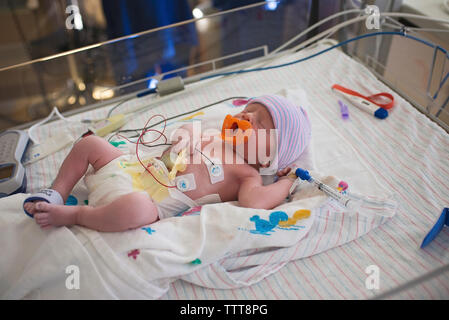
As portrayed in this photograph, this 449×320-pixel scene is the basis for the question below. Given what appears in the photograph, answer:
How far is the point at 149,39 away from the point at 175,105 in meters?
0.47

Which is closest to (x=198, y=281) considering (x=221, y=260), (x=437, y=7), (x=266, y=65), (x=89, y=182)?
(x=221, y=260)

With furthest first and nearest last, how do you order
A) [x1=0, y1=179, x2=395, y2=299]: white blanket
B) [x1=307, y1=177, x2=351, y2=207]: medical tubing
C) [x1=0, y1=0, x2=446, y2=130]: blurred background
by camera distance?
[x1=0, y1=0, x2=446, y2=130]: blurred background
[x1=307, y1=177, x2=351, y2=207]: medical tubing
[x1=0, y1=179, x2=395, y2=299]: white blanket

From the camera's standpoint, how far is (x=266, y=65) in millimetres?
1797

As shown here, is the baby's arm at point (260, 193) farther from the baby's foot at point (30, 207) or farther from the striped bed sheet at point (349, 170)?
the baby's foot at point (30, 207)

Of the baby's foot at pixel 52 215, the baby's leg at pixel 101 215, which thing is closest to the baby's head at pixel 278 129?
the baby's leg at pixel 101 215

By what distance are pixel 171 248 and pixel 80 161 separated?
17.0 inches

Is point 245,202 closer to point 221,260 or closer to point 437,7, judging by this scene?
point 221,260

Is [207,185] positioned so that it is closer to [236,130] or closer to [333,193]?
[236,130]

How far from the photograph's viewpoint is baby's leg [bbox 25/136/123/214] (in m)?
1.08

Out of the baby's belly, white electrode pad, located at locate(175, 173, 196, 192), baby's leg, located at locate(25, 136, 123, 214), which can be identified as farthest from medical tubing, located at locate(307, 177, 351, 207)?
baby's leg, located at locate(25, 136, 123, 214)

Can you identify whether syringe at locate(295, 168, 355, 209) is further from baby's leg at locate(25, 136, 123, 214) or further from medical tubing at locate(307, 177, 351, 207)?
baby's leg at locate(25, 136, 123, 214)

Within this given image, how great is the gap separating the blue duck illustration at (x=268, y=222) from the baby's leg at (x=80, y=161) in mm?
510

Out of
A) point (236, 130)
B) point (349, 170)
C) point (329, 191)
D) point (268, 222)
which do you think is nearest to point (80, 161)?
point (236, 130)

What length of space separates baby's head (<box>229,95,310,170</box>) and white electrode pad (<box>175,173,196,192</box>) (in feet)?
0.73
